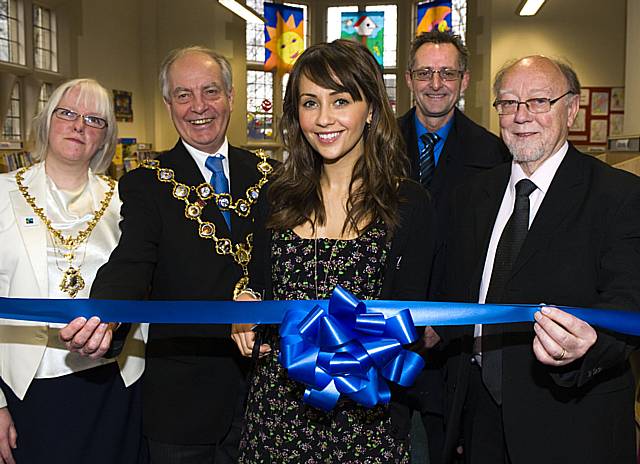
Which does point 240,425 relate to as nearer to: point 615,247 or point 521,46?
point 615,247

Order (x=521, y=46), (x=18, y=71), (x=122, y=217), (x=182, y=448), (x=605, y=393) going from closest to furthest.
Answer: (x=605, y=393) < (x=182, y=448) < (x=122, y=217) < (x=18, y=71) < (x=521, y=46)

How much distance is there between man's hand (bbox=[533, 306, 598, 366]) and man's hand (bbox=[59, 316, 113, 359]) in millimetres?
1169

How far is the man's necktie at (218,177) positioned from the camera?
246cm

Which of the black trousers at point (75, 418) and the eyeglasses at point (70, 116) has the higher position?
the eyeglasses at point (70, 116)

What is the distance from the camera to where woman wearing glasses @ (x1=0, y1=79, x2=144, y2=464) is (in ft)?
7.39

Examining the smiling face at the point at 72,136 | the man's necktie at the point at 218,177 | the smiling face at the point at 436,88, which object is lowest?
the man's necktie at the point at 218,177

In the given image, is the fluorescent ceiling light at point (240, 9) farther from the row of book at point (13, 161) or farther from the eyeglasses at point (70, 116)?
the eyeglasses at point (70, 116)

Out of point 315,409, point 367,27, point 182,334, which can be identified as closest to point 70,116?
point 182,334

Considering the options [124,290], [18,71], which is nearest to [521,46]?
[18,71]

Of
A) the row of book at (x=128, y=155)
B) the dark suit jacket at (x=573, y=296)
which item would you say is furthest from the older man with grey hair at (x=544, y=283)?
the row of book at (x=128, y=155)

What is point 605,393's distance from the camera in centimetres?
189

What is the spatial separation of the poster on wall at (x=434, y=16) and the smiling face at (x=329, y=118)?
416 inches

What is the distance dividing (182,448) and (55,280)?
0.72 meters

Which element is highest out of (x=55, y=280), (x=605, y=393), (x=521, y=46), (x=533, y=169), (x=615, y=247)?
(x=521, y=46)
